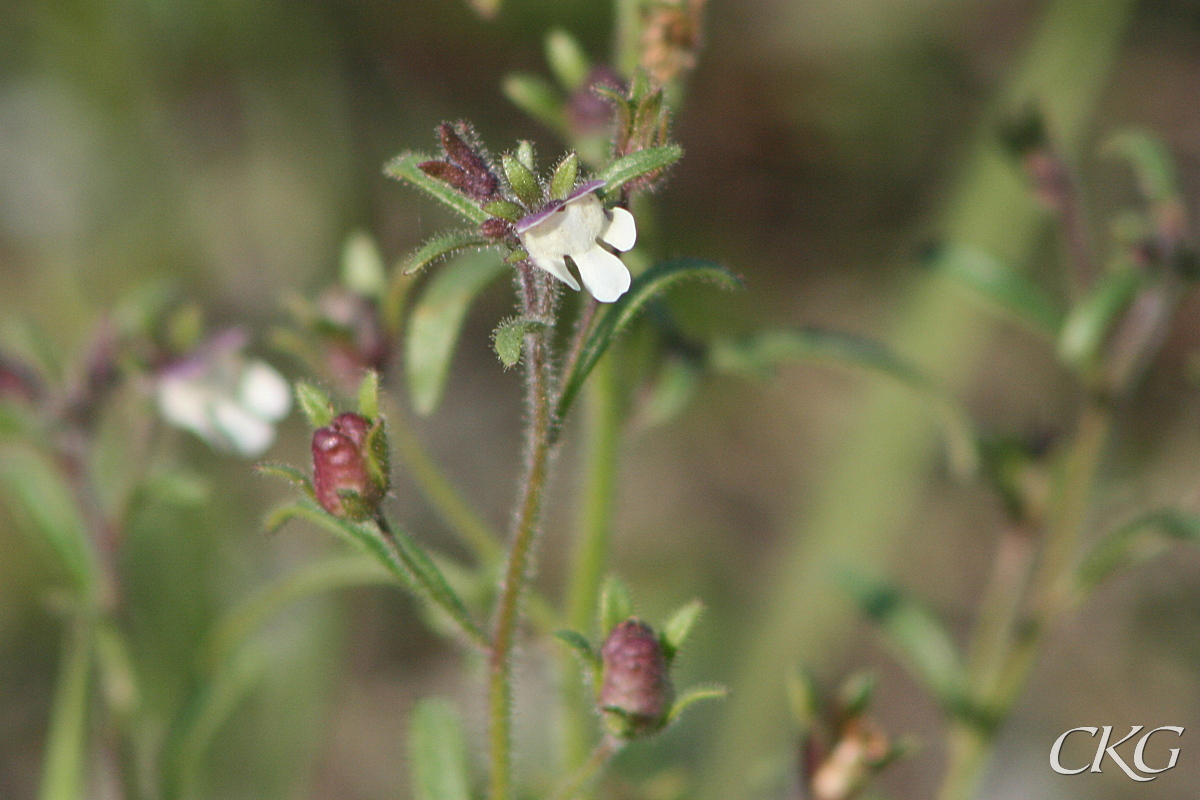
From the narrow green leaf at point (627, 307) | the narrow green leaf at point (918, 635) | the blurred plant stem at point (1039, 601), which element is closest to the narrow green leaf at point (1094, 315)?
the blurred plant stem at point (1039, 601)

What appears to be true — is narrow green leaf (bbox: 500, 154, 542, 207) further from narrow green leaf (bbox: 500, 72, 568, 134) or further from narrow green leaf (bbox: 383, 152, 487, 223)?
narrow green leaf (bbox: 500, 72, 568, 134)

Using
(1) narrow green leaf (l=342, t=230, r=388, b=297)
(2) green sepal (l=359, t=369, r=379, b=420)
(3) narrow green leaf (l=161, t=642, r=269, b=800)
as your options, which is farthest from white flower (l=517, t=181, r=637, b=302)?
(3) narrow green leaf (l=161, t=642, r=269, b=800)

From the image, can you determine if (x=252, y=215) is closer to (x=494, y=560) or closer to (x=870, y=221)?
(x=870, y=221)

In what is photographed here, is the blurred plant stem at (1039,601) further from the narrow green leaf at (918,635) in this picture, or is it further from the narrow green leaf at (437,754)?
the narrow green leaf at (437,754)

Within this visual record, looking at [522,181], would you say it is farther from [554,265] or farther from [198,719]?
[198,719]

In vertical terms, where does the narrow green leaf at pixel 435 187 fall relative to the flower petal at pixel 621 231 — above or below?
above

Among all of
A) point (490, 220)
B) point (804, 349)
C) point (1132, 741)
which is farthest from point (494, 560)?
point (1132, 741)
